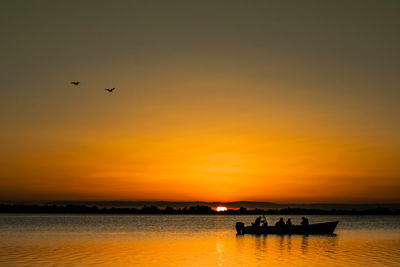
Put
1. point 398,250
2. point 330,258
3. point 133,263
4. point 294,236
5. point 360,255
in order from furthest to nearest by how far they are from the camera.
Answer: point 294,236 < point 398,250 < point 360,255 < point 330,258 < point 133,263

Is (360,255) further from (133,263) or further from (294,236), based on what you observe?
(294,236)

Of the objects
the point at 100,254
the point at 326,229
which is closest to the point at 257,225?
the point at 326,229

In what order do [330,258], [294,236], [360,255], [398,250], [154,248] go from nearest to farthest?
[330,258] < [360,255] < [398,250] < [154,248] < [294,236]

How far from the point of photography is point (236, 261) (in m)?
34.1

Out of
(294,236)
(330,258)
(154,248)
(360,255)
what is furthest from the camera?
(294,236)

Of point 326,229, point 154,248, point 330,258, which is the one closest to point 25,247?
point 154,248

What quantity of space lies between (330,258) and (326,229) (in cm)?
2808

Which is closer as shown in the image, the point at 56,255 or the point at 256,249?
the point at 56,255

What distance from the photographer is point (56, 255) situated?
36969 millimetres

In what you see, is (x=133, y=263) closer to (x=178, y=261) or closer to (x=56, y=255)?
(x=178, y=261)

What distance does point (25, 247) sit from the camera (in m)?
43.8

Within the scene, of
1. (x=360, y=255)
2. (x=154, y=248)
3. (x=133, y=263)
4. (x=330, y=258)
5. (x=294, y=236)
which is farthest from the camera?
(x=294, y=236)

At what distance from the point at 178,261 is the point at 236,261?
13.4 feet

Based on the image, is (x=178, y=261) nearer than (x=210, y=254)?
Yes
